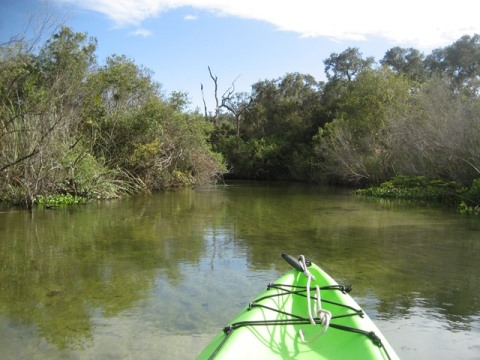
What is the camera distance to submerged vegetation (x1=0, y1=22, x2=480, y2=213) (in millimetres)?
13703

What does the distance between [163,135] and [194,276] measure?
54.1ft

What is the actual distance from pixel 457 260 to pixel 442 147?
10.1 m

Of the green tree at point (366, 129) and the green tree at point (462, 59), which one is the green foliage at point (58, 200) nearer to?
the green tree at point (366, 129)

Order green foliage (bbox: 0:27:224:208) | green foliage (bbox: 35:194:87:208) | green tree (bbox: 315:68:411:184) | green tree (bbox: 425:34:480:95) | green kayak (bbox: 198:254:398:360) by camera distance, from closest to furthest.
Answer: green kayak (bbox: 198:254:398:360), green foliage (bbox: 0:27:224:208), green foliage (bbox: 35:194:87:208), green tree (bbox: 315:68:411:184), green tree (bbox: 425:34:480:95)

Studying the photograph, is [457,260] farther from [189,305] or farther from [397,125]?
[397,125]

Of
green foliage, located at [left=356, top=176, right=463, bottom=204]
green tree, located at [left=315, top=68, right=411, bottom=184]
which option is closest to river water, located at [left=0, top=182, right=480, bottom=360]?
green foliage, located at [left=356, top=176, right=463, bottom=204]

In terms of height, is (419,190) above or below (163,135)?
below

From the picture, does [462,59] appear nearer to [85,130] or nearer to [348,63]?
[348,63]

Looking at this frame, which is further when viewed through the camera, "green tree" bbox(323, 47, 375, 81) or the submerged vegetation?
"green tree" bbox(323, 47, 375, 81)

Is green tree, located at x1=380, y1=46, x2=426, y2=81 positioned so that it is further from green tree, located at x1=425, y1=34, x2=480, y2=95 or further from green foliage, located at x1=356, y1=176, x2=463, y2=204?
green foliage, located at x1=356, y1=176, x2=463, y2=204

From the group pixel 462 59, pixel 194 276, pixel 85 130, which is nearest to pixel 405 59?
pixel 462 59

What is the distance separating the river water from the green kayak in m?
1.01

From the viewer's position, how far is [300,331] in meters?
3.31

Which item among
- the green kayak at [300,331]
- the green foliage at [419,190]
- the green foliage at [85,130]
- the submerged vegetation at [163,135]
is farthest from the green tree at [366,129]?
the green kayak at [300,331]
